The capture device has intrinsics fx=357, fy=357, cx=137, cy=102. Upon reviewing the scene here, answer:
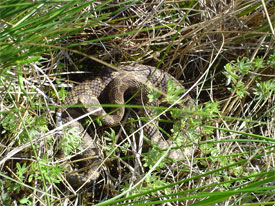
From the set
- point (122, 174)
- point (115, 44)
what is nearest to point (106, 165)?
point (122, 174)

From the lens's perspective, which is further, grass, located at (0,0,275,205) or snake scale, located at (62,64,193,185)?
snake scale, located at (62,64,193,185)

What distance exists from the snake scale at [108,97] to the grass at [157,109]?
11cm

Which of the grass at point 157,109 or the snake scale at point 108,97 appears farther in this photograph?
the snake scale at point 108,97

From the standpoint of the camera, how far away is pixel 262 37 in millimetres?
3902

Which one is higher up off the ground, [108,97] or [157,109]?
[157,109]

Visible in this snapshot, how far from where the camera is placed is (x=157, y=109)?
10.1ft

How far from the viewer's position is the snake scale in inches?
149

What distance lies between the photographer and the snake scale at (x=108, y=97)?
3783mm

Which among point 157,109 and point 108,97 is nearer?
point 157,109

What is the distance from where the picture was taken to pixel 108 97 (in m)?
4.58

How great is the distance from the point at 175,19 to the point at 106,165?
71.3 inches

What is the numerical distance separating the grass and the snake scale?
0.11 meters

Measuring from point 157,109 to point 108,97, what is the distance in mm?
1595

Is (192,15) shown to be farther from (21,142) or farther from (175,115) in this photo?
(21,142)
